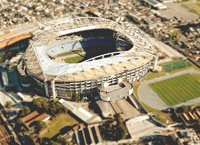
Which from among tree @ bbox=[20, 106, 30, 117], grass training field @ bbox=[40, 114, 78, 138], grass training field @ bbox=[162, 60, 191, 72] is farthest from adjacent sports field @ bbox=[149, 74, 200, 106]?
tree @ bbox=[20, 106, 30, 117]

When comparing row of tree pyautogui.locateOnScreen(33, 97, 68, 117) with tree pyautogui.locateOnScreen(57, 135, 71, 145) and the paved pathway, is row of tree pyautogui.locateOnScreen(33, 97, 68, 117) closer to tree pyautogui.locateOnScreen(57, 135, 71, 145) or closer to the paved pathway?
tree pyautogui.locateOnScreen(57, 135, 71, 145)

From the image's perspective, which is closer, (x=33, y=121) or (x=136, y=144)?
(x=136, y=144)

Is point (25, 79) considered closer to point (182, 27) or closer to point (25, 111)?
point (25, 111)

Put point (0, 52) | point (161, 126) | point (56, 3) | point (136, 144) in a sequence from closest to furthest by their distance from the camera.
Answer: point (136, 144), point (161, 126), point (0, 52), point (56, 3)

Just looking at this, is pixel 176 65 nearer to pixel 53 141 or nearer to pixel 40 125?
pixel 53 141

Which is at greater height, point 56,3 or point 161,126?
point 56,3

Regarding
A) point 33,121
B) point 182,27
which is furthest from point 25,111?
point 182,27
